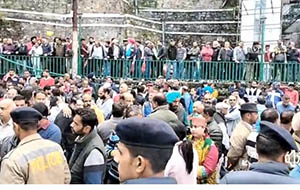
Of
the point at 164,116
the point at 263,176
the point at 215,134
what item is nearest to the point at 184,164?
the point at 263,176

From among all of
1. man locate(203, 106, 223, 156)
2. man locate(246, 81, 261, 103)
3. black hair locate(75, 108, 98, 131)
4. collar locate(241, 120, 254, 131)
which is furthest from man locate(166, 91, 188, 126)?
man locate(246, 81, 261, 103)

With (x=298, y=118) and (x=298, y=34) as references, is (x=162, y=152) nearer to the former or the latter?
(x=298, y=118)

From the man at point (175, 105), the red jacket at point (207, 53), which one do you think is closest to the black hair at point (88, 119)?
the man at point (175, 105)

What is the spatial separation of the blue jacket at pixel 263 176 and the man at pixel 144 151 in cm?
59

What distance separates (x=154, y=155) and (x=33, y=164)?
1.78 m

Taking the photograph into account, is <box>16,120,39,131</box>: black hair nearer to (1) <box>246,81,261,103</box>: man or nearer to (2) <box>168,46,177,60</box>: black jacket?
(1) <box>246,81,261,103</box>: man

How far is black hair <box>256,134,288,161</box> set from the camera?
4.11 metres

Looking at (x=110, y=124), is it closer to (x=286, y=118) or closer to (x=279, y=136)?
(x=286, y=118)

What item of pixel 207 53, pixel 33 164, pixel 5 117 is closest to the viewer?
pixel 33 164

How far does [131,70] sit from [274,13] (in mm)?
9289

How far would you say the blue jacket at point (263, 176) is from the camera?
12.0ft

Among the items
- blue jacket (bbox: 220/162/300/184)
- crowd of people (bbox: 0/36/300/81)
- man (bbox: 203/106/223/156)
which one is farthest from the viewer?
crowd of people (bbox: 0/36/300/81)

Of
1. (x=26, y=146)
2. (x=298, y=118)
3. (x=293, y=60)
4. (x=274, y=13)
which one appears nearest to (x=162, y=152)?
(x=26, y=146)

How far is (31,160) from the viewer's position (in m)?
4.71
